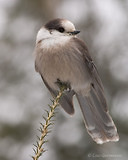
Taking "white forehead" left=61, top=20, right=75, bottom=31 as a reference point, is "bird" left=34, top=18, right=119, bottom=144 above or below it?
below

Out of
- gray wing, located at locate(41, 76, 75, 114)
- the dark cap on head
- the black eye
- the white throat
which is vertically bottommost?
gray wing, located at locate(41, 76, 75, 114)

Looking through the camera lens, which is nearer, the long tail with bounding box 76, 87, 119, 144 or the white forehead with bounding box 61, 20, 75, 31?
the long tail with bounding box 76, 87, 119, 144

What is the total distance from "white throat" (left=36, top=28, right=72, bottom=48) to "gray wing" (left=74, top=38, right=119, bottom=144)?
17cm

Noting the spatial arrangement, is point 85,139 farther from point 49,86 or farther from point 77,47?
point 77,47

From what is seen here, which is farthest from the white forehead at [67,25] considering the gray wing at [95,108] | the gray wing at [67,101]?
the gray wing at [67,101]

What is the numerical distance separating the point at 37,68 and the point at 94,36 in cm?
127

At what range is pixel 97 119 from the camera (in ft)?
12.9

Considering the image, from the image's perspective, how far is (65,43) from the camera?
386 centimetres

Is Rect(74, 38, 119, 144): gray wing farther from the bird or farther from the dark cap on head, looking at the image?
the dark cap on head

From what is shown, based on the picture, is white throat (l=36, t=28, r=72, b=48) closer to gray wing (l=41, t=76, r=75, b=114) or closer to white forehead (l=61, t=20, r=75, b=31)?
white forehead (l=61, t=20, r=75, b=31)

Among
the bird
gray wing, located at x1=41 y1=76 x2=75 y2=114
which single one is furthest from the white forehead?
gray wing, located at x1=41 y1=76 x2=75 y2=114

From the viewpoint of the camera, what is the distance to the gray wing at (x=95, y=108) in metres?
3.77

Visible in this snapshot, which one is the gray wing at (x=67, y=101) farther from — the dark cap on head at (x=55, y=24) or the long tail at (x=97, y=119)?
the dark cap on head at (x=55, y=24)

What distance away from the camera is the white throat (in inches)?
150
